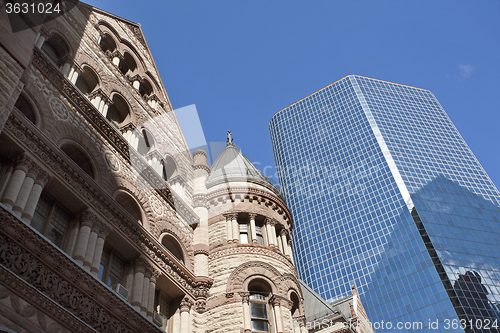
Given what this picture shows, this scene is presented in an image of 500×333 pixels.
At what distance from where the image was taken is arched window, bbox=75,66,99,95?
20.0 metres

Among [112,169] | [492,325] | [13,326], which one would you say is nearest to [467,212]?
[492,325]

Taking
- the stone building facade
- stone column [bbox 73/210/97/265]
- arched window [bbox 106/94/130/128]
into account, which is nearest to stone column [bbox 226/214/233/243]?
the stone building facade

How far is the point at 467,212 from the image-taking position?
97562 millimetres

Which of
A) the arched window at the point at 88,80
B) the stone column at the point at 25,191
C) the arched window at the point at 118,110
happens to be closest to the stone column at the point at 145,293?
the stone column at the point at 25,191

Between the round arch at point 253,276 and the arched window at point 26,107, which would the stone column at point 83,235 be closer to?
the arched window at point 26,107

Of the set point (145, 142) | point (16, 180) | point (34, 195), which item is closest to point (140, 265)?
point (34, 195)

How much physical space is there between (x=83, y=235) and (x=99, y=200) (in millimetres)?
1525

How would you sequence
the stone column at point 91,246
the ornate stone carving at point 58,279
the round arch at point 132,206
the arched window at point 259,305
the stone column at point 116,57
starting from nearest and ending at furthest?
the ornate stone carving at point 58,279 → the stone column at point 91,246 → the round arch at point 132,206 → the arched window at point 259,305 → the stone column at point 116,57

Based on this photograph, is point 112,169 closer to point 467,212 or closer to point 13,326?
point 13,326

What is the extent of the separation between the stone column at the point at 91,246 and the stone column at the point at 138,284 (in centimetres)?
214

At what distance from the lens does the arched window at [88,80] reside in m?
20.0

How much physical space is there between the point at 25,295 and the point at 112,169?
7283 millimetres

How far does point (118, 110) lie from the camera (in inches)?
862

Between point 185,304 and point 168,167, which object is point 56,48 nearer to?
point 168,167
